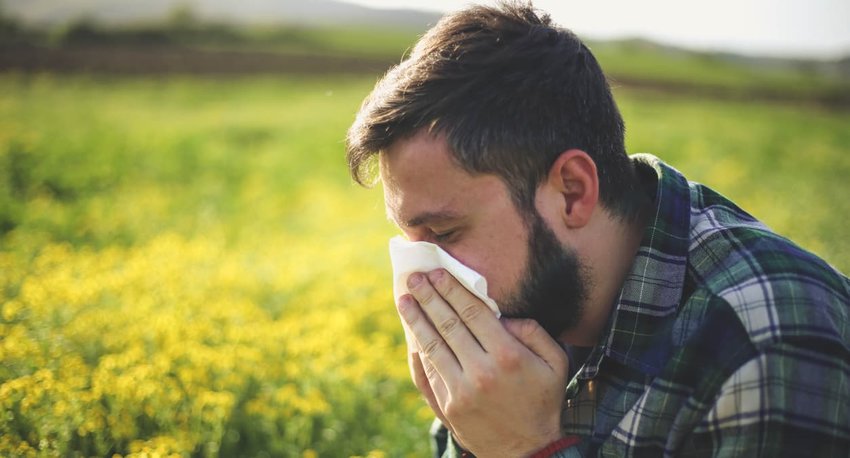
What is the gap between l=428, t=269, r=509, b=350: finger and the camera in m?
1.87

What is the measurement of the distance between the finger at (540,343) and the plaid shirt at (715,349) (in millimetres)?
135

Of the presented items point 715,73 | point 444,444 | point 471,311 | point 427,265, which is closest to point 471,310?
point 471,311

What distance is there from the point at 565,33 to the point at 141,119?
1527 cm

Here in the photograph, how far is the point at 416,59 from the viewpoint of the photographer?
6.61 feet

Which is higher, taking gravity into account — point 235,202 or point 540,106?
point 540,106

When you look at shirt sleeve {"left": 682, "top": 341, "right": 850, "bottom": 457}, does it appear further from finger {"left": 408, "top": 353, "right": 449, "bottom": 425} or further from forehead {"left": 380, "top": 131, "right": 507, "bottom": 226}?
finger {"left": 408, "top": 353, "right": 449, "bottom": 425}

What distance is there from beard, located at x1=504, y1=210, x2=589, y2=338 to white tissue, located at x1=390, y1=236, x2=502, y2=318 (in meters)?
0.10

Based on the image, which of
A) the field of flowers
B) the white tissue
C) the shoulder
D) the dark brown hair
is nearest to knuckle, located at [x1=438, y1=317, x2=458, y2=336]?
the white tissue

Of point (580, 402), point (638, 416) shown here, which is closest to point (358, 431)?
point (580, 402)

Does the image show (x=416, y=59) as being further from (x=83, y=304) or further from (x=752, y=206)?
(x=752, y=206)

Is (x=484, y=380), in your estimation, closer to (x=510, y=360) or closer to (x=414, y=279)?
(x=510, y=360)

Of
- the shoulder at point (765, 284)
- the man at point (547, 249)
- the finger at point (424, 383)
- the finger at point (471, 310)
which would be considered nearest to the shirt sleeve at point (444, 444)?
the finger at point (424, 383)

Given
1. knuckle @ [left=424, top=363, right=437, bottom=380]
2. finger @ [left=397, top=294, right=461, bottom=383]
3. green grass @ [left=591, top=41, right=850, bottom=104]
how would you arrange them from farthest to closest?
green grass @ [left=591, top=41, right=850, bottom=104]
knuckle @ [left=424, top=363, right=437, bottom=380]
finger @ [left=397, top=294, right=461, bottom=383]

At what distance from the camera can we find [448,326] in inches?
77.0
